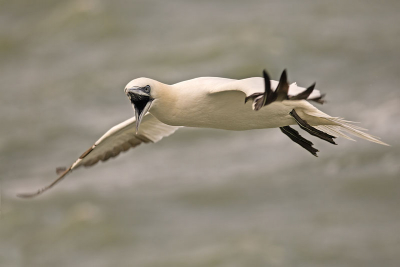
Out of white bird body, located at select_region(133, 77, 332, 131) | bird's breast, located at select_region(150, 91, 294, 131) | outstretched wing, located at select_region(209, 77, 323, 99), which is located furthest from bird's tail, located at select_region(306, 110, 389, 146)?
outstretched wing, located at select_region(209, 77, 323, 99)

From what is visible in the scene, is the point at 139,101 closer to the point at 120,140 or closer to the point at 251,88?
the point at 251,88

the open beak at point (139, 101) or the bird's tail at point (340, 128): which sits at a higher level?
the open beak at point (139, 101)

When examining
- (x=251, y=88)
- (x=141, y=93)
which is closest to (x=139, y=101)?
(x=141, y=93)

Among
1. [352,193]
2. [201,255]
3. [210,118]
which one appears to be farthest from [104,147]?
[352,193]

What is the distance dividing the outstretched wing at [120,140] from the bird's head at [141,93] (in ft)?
5.38

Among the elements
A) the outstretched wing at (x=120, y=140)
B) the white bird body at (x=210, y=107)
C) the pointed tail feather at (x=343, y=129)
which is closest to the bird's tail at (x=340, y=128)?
the pointed tail feather at (x=343, y=129)

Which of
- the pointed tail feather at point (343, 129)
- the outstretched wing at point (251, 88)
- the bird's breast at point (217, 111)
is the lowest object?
the pointed tail feather at point (343, 129)

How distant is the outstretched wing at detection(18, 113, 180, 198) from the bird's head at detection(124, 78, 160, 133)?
1.64 meters

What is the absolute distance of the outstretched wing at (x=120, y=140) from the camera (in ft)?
24.7

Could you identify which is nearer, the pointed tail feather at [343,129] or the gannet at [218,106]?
the gannet at [218,106]

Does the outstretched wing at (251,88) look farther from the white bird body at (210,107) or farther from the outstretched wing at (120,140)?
the outstretched wing at (120,140)

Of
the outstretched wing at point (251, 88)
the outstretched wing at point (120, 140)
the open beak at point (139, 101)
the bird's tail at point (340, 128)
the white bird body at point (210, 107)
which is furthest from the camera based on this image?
the outstretched wing at point (120, 140)

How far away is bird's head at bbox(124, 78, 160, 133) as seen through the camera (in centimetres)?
549

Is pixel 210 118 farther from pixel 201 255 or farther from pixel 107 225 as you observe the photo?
pixel 107 225
